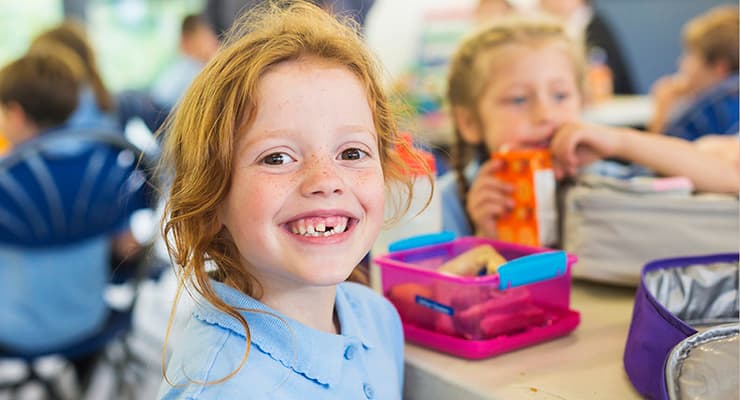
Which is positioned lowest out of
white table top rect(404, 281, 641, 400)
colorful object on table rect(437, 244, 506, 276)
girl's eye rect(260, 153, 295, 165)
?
white table top rect(404, 281, 641, 400)

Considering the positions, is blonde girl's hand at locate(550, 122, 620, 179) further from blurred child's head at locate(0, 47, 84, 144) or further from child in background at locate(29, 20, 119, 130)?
child in background at locate(29, 20, 119, 130)

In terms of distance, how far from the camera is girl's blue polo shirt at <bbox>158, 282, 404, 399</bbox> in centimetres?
76

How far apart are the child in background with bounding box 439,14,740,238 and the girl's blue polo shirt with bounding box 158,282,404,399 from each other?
409mm

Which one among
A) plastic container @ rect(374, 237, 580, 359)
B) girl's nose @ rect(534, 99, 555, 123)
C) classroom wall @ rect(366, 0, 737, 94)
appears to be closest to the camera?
plastic container @ rect(374, 237, 580, 359)

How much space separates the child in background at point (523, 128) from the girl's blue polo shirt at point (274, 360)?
0.41 m

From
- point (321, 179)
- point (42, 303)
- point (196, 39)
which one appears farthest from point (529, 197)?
point (196, 39)

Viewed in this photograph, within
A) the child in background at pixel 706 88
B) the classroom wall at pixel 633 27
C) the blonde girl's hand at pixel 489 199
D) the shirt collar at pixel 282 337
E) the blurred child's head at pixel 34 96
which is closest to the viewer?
the shirt collar at pixel 282 337

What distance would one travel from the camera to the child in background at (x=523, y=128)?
48.2 inches

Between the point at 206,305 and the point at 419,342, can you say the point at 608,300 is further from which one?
the point at 206,305

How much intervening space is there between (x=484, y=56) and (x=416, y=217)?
45 centimetres

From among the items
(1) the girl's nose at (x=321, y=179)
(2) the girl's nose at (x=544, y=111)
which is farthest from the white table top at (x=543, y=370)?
(2) the girl's nose at (x=544, y=111)

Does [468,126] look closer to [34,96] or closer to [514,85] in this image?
[514,85]

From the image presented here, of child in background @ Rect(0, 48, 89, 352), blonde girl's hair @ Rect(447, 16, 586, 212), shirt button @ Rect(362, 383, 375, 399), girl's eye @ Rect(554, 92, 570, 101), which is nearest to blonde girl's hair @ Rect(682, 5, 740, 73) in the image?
blonde girl's hair @ Rect(447, 16, 586, 212)

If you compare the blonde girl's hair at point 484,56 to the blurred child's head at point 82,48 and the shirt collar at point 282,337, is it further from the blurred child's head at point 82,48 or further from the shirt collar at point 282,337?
the blurred child's head at point 82,48
